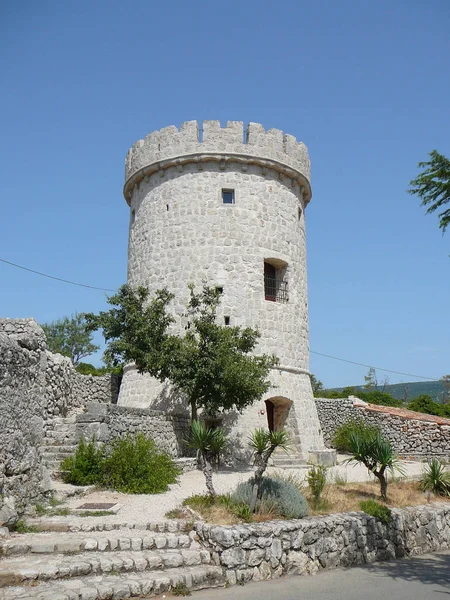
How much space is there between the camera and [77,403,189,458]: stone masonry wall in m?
11.0

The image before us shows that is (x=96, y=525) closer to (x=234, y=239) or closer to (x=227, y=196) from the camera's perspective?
(x=234, y=239)

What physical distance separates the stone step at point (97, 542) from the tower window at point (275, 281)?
11630 millimetres

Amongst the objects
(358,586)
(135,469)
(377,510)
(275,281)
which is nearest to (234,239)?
(275,281)

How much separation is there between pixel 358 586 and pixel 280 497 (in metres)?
1.84

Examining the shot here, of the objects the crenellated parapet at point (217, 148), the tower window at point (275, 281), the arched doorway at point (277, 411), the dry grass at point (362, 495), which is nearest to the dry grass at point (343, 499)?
the dry grass at point (362, 495)

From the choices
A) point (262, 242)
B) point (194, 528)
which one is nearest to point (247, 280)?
point (262, 242)

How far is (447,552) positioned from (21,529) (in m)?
7.52

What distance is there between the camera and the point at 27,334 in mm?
7949

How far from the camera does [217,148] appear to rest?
17719mm

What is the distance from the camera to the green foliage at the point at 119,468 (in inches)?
395

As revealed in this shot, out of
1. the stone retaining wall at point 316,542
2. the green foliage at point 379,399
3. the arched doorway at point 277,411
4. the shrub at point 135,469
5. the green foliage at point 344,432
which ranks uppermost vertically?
the green foliage at point 379,399

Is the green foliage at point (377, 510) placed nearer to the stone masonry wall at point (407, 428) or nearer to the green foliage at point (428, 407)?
the stone masonry wall at point (407, 428)

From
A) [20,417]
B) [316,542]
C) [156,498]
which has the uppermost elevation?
[20,417]

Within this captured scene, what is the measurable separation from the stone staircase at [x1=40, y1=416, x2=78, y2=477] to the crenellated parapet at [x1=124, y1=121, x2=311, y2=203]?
9.81 m
